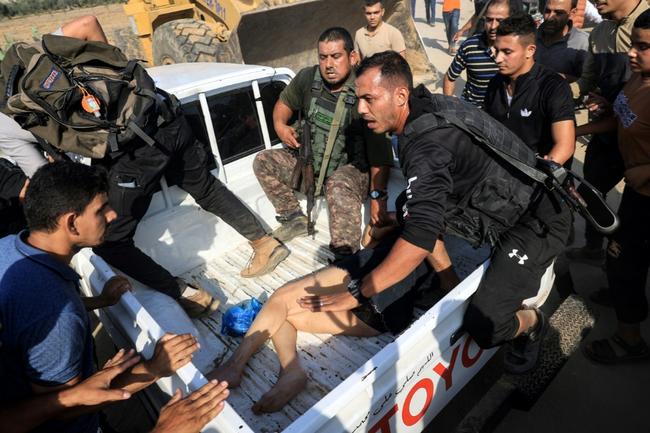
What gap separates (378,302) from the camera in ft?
7.33

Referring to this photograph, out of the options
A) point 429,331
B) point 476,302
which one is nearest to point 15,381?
point 429,331

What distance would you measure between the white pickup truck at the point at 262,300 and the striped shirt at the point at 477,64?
1.13m

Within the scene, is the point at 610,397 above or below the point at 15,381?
below

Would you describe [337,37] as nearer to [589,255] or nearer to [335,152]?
[335,152]

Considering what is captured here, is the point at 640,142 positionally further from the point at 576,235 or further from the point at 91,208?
the point at 91,208

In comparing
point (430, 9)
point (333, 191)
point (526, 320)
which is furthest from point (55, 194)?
point (430, 9)

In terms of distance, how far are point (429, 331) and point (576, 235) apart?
118 inches

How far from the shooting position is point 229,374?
2.17 m

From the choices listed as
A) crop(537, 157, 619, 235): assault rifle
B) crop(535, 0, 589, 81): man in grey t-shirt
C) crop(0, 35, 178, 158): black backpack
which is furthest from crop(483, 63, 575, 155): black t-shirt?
crop(0, 35, 178, 158): black backpack

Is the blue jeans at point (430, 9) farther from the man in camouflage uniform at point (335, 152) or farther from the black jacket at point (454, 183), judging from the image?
the black jacket at point (454, 183)

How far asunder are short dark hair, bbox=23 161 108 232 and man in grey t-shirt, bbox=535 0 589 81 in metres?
3.53

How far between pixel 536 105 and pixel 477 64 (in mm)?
1039

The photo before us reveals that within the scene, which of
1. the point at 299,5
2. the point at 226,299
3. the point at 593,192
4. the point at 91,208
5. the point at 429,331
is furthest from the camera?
the point at 299,5

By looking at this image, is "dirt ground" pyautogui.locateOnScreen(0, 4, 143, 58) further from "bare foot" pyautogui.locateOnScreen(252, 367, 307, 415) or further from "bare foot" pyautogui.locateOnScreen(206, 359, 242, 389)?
"bare foot" pyautogui.locateOnScreen(252, 367, 307, 415)
